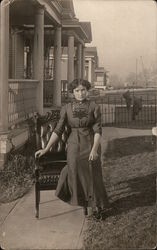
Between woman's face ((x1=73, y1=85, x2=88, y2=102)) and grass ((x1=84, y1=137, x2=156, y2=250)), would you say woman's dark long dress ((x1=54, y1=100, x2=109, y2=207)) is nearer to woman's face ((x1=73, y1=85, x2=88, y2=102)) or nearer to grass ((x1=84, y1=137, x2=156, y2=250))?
woman's face ((x1=73, y1=85, x2=88, y2=102))

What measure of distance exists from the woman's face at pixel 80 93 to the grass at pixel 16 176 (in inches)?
73.3

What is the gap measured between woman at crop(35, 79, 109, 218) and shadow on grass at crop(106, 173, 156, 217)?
18.9 inches

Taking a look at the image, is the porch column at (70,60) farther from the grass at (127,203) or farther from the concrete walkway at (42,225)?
the concrete walkway at (42,225)

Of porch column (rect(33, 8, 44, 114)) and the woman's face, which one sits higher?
porch column (rect(33, 8, 44, 114))

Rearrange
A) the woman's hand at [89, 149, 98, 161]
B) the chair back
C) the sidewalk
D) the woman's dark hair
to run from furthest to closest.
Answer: the chair back → the woman's hand at [89, 149, 98, 161] → the woman's dark hair → the sidewalk

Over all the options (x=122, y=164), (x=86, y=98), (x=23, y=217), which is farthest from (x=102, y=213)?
(x=122, y=164)

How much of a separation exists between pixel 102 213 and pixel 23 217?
0.94 metres

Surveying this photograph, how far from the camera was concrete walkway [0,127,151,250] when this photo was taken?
14.4 feet

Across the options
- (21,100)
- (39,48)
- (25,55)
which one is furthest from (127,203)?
(25,55)

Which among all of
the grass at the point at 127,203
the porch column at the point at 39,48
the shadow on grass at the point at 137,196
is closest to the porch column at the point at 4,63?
the grass at the point at 127,203

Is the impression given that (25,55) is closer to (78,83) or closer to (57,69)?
(57,69)

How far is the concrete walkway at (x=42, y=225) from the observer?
173 inches

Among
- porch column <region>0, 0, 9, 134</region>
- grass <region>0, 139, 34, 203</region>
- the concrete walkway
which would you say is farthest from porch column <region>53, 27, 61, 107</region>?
the concrete walkway

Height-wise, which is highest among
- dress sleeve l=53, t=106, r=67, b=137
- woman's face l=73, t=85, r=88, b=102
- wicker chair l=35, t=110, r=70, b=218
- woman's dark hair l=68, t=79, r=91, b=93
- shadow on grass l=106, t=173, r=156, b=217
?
woman's dark hair l=68, t=79, r=91, b=93
